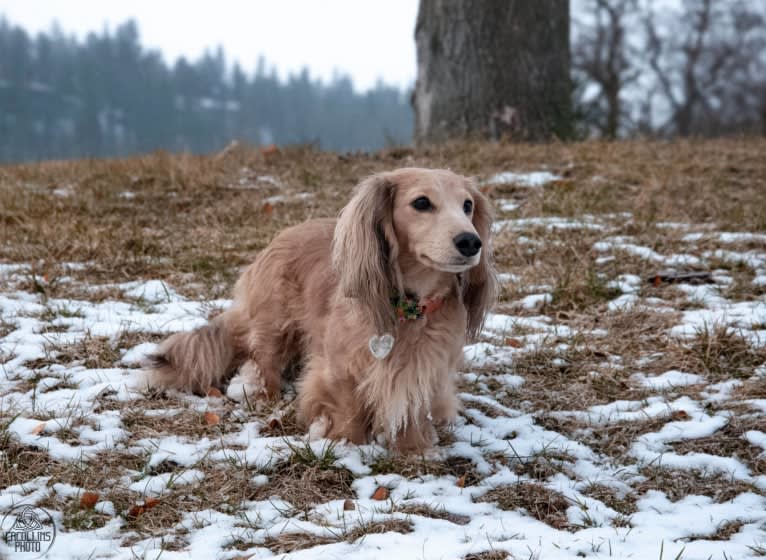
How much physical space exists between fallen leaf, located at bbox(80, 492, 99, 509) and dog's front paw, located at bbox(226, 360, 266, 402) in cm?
101

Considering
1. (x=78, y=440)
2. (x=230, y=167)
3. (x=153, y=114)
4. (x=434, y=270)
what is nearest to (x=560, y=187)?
(x=230, y=167)

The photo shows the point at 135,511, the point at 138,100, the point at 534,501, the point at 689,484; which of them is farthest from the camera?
the point at 138,100

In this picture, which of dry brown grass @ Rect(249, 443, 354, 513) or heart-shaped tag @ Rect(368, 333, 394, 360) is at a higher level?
heart-shaped tag @ Rect(368, 333, 394, 360)

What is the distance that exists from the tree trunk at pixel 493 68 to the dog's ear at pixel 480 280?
5.07 m

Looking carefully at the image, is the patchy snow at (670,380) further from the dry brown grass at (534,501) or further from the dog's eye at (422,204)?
the dog's eye at (422,204)

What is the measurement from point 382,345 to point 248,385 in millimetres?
993

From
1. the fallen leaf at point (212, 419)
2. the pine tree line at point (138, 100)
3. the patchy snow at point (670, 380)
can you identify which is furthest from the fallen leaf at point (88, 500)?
the pine tree line at point (138, 100)

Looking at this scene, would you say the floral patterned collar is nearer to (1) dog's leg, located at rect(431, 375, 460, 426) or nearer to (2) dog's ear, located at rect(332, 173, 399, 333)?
(2) dog's ear, located at rect(332, 173, 399, 333)

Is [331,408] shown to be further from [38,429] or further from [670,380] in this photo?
[670,380]

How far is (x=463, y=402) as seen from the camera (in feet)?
11.3

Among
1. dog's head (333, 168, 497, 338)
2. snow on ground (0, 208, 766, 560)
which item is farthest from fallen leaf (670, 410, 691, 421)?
dog's head (333, 168, 497, 338)

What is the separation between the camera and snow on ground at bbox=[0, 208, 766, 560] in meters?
2.28

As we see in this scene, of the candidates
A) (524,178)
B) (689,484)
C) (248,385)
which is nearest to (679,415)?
(689,484)

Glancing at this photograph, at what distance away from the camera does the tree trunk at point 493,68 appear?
Answer: 310 inches
